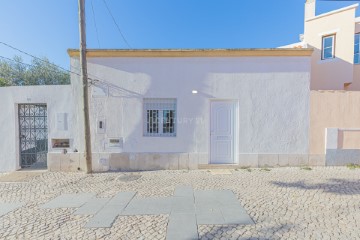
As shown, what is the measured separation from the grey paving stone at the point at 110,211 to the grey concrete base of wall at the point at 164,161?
2.01m

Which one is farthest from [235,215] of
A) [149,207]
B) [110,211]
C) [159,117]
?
[159,117]

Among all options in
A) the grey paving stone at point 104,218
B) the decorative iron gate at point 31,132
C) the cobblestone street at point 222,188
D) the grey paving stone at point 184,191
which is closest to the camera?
the cobblestone street at point 222,188

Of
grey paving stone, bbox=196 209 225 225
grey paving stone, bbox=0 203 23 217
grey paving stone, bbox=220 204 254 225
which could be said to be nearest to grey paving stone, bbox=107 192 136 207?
grey paving stone, bbox=196 209 225 225

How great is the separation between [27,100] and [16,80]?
12802 mm

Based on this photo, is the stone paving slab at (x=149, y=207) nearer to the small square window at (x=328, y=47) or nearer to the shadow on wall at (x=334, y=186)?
the shadow on wall at (x=334, y=186)

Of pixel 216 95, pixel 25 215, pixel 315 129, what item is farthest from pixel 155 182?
pixel 315 129

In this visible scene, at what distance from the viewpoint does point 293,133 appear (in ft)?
21.5

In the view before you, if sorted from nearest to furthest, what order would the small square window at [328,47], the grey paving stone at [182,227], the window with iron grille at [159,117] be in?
the grey paving stone at [182,227] → the window with iron grille at [159,117] → the small square window at [328,47]

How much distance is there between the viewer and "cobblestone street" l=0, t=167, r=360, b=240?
309 cm

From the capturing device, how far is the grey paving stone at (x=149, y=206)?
375 cm

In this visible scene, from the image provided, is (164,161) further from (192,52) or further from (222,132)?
(192,52)

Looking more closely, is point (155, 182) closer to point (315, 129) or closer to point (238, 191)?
point (238, 191)

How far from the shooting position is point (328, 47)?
950 cm

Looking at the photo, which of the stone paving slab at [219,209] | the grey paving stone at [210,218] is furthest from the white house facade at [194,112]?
the grey paving stone at [210,218]
